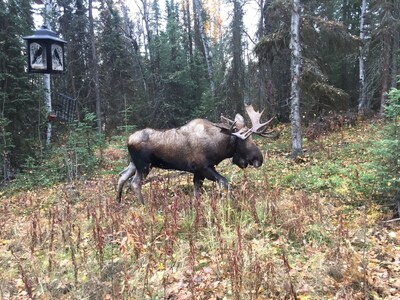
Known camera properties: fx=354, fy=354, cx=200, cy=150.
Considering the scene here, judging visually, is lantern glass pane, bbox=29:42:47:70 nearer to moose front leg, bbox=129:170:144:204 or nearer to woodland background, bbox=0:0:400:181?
moose front leg, bbox=129:170:144:204

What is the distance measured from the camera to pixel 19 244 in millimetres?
4844

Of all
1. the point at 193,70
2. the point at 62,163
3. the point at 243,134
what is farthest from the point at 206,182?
the point at 193,70

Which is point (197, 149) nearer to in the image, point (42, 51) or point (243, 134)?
point (243, 134)

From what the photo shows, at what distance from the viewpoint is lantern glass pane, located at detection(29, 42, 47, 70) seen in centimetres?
574

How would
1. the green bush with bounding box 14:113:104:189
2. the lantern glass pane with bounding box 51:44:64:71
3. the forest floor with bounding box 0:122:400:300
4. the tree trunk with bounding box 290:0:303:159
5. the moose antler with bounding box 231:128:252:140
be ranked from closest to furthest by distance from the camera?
the forest floor with bounding box 0:122:400:300 → the lantern glass pane with bounding box 51:44:64:71 → the moose antler with bounding box 231:128:252:140 → the tree trunk with bounding box 290:0:303:159 → the green bush with bounding box 14:113:104:189

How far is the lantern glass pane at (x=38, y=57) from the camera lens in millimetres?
5742

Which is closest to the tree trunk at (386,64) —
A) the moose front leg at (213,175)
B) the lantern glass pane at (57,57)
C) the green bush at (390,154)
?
the green bush at (390,154)

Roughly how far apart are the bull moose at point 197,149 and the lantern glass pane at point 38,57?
1.94 metres

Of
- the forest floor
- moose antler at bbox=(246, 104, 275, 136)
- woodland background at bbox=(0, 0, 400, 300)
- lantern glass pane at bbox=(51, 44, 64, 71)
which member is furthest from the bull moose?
lantern glass pane at bbox=(51, 44, 64, 71)

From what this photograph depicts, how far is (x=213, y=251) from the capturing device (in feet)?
13.0

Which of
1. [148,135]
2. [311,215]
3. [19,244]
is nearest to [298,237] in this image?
[311,215]

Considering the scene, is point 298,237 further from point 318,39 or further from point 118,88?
point 118,88

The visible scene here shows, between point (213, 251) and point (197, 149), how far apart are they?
258cm

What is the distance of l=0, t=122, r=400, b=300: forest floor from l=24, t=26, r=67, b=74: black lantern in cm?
236
